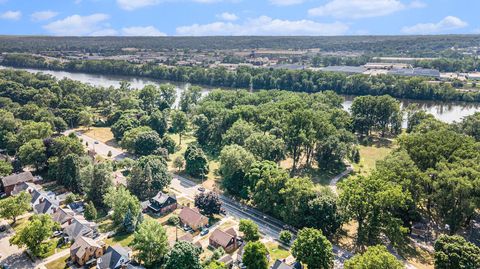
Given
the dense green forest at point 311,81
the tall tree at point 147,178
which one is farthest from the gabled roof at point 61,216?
the dense green forest at point 311,81

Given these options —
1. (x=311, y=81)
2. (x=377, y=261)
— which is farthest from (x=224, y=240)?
(x=311, y=81)

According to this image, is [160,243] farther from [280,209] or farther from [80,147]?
[80,147]

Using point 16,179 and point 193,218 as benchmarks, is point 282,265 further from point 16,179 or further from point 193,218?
point 16,179

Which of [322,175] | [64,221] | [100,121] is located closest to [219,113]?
[322,175]

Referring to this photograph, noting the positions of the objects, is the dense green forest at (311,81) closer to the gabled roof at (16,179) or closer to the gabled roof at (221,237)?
the gabled roof at (16,179)

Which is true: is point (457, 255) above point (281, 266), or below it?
above

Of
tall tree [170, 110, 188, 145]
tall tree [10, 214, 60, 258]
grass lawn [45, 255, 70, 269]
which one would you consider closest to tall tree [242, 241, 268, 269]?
grass lawn [45, 255, 70, 269]

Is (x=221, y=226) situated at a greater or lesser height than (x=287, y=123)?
lesser
